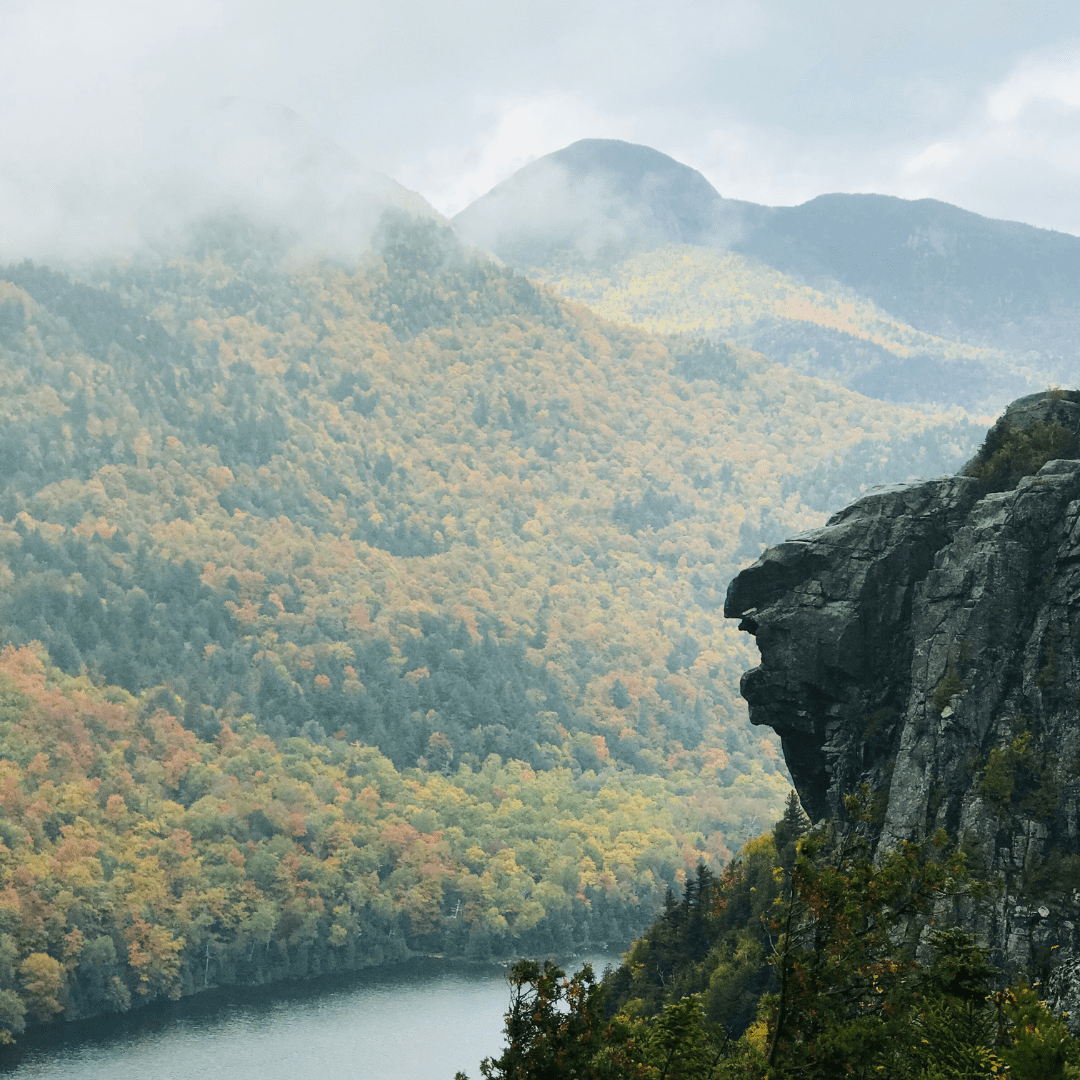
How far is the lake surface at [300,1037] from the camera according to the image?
375ft

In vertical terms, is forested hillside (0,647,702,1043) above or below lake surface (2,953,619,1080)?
above

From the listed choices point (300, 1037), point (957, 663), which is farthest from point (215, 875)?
point (957, 663)

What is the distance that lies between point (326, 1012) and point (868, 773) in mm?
100248

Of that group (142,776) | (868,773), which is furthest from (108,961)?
(868,773)

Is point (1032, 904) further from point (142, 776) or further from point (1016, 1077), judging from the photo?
point (142, 776)

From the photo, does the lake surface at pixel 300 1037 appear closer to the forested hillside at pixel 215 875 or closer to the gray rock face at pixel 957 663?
the forested hillside at pixel 215 875

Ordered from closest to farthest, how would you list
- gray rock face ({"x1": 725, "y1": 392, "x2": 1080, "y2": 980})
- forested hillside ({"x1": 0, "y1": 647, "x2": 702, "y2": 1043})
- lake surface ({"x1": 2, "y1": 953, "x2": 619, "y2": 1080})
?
gray rock face ({"x1": 725, "y1": 392, "x2": 1080, "y2": 980}) < lake surface ({"x1": 2, "y1": 953, "x2": 619, "y2": 1080}) < forested hillside ({"x1": 0, "y1": 647, "x2": 702, "y2": 1043})

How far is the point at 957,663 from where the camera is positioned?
158ft

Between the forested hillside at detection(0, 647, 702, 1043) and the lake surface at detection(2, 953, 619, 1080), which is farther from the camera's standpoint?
the forested hillside at detection(0, 647, 702, 1043)

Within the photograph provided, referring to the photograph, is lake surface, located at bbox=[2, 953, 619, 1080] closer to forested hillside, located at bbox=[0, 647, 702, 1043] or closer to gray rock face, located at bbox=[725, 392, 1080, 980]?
forested hillside, located at bbox=[0, 647, 702, 1043]

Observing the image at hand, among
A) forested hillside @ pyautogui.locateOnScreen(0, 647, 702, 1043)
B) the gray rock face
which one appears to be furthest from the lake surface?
the gray rock face

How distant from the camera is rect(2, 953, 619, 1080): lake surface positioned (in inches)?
4500

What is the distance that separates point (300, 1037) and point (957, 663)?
96949 millimetres

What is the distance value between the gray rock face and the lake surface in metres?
62.2
